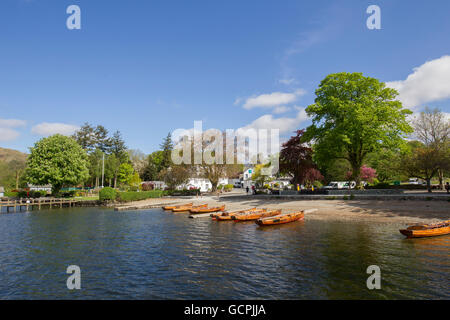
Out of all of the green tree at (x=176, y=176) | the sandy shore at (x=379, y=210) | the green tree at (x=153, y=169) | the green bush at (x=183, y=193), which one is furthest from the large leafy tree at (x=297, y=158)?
the green tree at (x=153, y=169)

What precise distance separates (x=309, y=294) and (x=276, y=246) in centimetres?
737

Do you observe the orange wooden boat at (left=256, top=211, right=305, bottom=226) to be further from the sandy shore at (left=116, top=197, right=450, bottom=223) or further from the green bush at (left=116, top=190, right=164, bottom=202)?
the green bush at (left=116, top=190, right=164, bottom=202)

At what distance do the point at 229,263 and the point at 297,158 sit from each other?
33.1m

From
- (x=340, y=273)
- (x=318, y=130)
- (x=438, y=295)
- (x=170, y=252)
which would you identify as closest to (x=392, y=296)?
(x=438, y=295)

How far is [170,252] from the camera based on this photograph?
675 inches

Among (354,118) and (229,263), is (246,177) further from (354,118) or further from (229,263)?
(229,263)

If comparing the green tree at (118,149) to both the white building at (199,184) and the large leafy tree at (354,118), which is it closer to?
the white building at (199,184)

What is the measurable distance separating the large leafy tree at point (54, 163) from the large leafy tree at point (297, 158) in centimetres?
4488

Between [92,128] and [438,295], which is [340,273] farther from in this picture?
[92,128]

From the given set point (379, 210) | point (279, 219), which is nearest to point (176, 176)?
point (279, 219)

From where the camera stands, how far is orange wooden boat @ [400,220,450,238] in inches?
709

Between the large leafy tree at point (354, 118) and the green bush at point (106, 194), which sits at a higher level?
the large leafy tree at point (354, 118)

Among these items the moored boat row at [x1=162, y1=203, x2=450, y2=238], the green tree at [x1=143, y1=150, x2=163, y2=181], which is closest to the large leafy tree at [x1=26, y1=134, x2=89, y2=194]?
the moored boat row at [x1=162, y1=203, x2=450, y2=238]

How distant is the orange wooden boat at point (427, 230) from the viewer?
18.0 m
